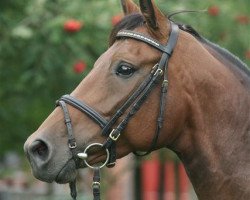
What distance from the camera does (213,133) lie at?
5.27m

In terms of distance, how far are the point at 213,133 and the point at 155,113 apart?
422mm

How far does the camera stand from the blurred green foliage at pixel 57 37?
912 cm

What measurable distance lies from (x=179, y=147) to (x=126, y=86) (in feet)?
1.79

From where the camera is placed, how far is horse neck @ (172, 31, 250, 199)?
5207mm

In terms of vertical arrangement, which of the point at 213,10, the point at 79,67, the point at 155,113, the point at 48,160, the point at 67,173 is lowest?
the point at 79,67

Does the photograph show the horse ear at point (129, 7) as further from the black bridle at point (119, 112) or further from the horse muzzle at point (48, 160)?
the horse muzzle at point (48, 160)

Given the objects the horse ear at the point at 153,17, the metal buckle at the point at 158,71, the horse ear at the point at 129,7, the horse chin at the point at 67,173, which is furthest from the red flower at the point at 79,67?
the horse chin at the point at 67,173

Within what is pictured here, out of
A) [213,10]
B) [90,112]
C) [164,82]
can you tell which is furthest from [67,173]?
[213,10]

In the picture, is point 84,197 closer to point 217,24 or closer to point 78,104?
point 217,24

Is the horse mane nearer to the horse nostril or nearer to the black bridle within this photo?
the black bridle

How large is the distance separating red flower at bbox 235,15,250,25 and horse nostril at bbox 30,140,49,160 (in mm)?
5780

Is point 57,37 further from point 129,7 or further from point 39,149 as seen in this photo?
point 39,149

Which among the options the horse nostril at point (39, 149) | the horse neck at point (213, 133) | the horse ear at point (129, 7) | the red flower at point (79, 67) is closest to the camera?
the horse nostril at point (39, 149)

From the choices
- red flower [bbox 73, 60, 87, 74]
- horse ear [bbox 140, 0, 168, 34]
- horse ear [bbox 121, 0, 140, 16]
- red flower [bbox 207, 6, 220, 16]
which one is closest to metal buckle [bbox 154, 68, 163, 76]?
horse ear [bbox 140, 0, 168, 34]
